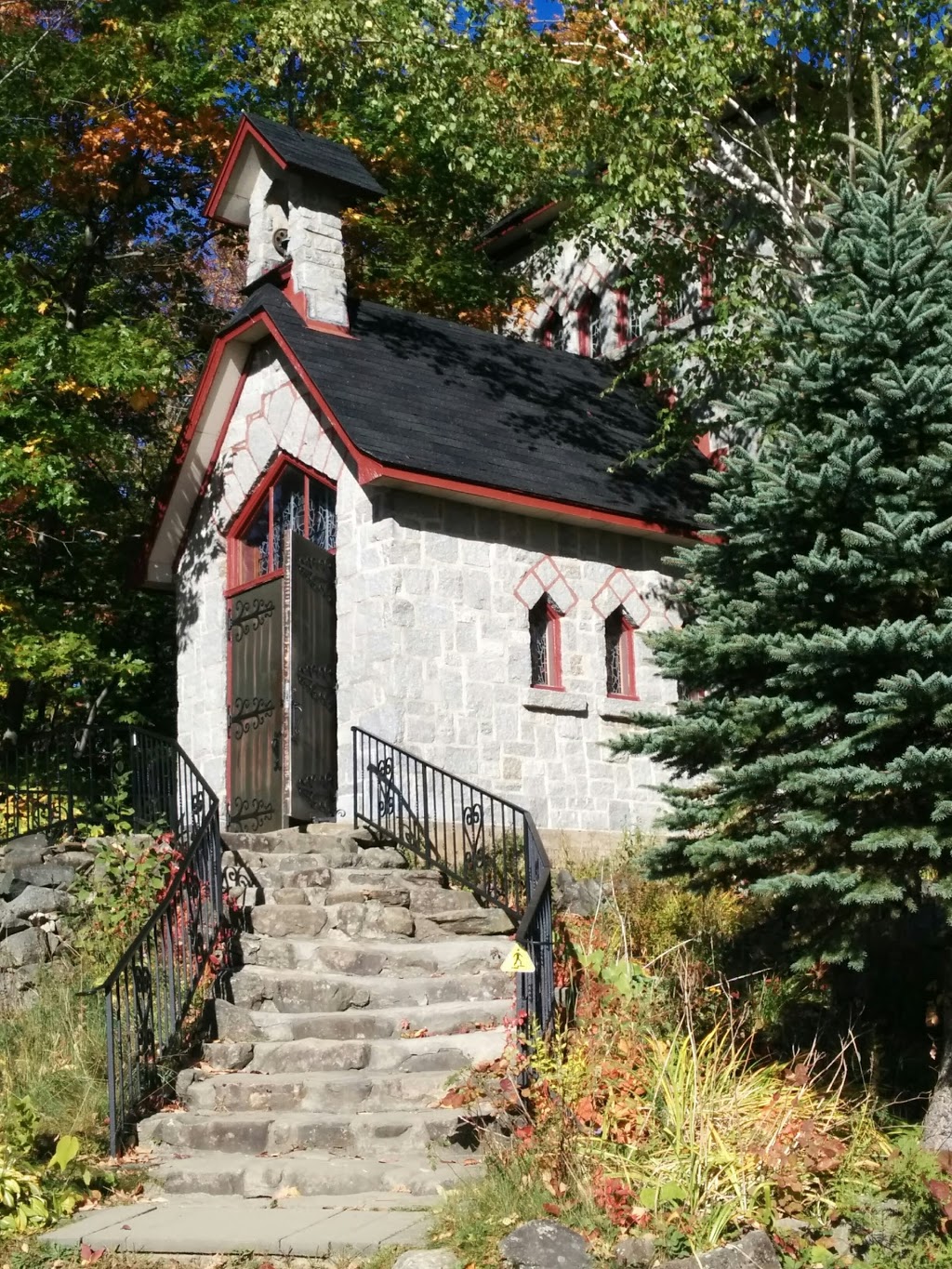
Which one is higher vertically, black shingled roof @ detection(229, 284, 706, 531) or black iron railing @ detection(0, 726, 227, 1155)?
black shingled roof @ detection(229, 284, 706, 531)

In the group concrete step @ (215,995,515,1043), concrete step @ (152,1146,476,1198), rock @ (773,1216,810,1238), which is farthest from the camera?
concrete step @ (215,995,515,1043)

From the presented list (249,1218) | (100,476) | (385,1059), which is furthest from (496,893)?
(100,476)

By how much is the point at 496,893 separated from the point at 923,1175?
5.37 m

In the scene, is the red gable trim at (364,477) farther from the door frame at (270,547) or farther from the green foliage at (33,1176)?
the green foliage at (33,1176)

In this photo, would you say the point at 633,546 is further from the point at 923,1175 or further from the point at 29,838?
the point at 923,1175

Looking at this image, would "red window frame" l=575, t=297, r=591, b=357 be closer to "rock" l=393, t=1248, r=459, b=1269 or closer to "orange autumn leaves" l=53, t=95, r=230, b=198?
"orange autumn leaves" l=53, t=95, r=230, b=198

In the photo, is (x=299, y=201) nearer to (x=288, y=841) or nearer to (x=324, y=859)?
(x=288, y=841)

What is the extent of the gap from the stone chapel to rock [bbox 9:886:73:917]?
259cm

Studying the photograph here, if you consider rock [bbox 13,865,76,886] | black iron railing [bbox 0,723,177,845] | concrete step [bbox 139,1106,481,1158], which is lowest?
concrete step [bbox 139,1106,481,1158]

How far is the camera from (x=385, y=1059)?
9234 mm

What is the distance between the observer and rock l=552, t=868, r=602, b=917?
38.6 feet

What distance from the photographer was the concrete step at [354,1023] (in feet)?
31.6

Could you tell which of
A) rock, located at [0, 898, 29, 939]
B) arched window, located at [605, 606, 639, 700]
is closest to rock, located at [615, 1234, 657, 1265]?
rock, located at [0, 898, 29, 939]

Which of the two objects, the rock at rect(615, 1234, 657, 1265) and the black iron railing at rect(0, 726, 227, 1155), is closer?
the rock at rect(615, 1234, 657, 1265)
